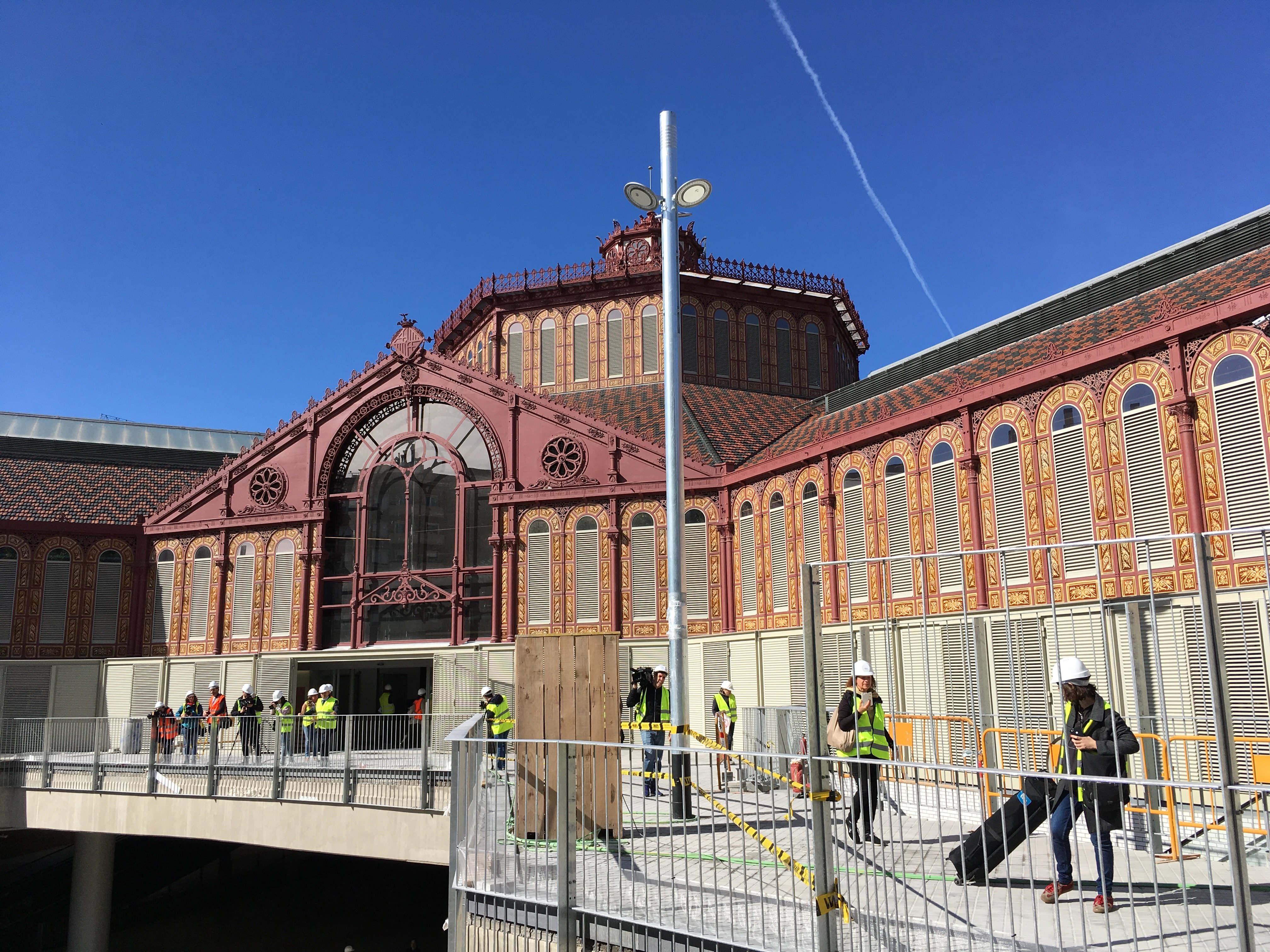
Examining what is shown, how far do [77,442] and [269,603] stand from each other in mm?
10630

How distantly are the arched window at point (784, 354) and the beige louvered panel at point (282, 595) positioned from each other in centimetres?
1589

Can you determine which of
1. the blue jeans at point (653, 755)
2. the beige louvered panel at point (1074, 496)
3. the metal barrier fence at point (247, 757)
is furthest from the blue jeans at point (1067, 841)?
the beige louvered panel at point (1074, 496)

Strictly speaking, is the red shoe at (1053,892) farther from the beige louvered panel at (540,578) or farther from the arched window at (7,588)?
the arched window at (7,588)

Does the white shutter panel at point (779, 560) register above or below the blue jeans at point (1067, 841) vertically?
above

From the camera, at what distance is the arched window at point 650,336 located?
31.7 metres

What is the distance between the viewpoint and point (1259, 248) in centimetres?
1758

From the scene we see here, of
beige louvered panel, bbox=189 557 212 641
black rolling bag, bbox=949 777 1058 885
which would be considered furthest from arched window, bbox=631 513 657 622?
black rolling bag, bbox=949 777 1058 885

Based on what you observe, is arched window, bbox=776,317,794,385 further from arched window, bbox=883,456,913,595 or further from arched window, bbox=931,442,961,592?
arched window, bbox=931,442,961,592

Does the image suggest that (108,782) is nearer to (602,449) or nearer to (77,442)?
(602,449)

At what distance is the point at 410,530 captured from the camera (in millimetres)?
28062

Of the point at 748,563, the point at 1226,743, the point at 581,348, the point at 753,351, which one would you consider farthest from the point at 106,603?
the point at 1226,743

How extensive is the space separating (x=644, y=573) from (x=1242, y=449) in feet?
47.7

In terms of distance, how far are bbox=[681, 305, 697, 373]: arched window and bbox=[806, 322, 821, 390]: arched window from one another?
3.96m

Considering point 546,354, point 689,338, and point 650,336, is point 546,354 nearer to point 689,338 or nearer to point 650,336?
point 650,336
